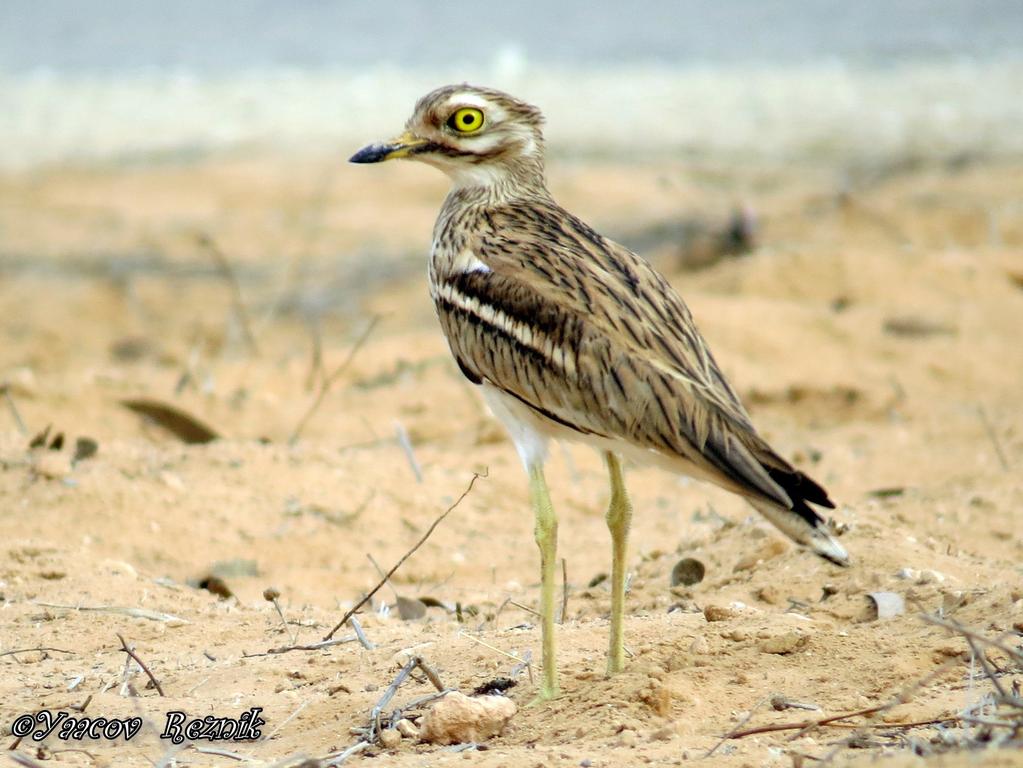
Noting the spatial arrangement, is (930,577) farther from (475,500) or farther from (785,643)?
(475,500)

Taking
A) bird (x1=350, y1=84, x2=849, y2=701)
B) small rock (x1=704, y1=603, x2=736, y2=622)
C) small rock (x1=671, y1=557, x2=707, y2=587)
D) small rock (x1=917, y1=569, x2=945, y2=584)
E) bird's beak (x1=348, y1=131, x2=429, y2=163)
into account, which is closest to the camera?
bird (x1=350, y1=84, x2=849, y2=701)

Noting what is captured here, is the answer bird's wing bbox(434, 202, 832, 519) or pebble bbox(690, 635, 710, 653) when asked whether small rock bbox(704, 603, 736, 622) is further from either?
bird's wing bbox(434, 202, 832, 519)

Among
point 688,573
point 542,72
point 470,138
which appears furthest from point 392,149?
point 542,72

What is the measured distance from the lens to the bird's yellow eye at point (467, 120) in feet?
15.8

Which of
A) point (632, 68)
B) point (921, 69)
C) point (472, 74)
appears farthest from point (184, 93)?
point (921, 69)

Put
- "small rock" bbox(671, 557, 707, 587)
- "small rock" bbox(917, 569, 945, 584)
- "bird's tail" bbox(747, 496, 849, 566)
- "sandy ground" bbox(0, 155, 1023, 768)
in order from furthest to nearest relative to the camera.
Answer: "small rock" bbox(671, 557, 707, 587) < "small rock" bbox(917, 569, 945, 584) < "sandy ground" bbox(0, 155, 1023, 768) < "bird's tail" bbox(747, 496, 849, 566)

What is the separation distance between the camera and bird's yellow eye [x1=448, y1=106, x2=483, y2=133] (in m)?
4.82

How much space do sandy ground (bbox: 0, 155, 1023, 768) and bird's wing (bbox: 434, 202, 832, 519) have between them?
0.63 m

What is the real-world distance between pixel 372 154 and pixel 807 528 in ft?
6.20

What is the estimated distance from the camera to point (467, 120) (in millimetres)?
4832

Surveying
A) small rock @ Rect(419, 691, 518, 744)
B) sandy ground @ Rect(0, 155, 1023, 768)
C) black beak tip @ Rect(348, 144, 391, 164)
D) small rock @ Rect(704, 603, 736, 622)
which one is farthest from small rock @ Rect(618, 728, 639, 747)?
black beak tip @ Rect(348, 144, 391, 164)

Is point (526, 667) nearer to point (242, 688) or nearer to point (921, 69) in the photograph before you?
point (242, 688)

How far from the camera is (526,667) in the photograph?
4.26m

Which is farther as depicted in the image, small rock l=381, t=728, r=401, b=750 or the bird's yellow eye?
the bird's yellow eye
